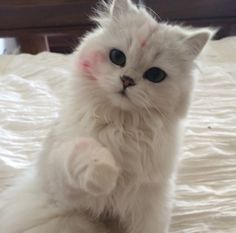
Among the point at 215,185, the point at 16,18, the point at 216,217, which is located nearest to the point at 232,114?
the point at 215,185

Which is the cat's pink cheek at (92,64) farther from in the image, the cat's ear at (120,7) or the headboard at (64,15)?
the headboard at (64,15)

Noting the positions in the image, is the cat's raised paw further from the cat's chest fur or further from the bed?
the bed

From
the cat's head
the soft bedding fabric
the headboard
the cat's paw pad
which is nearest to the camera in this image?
the cat's paw pad

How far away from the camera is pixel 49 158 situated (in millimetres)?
793

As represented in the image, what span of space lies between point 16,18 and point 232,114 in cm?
132

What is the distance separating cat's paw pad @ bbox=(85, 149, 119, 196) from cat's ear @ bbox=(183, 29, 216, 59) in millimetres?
289

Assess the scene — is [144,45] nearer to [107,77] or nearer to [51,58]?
[107,77]

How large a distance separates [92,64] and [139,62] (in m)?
0.10

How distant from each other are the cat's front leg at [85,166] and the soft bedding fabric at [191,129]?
0.21m

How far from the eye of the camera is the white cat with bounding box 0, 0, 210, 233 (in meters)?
0.78

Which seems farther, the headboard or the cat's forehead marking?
the headboard

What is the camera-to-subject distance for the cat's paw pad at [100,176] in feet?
2.21

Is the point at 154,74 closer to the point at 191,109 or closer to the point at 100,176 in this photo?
the point at 100,176

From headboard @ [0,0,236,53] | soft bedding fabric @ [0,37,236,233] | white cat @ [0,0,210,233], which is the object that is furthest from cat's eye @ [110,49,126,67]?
headboard @ [0,0,236,53]
